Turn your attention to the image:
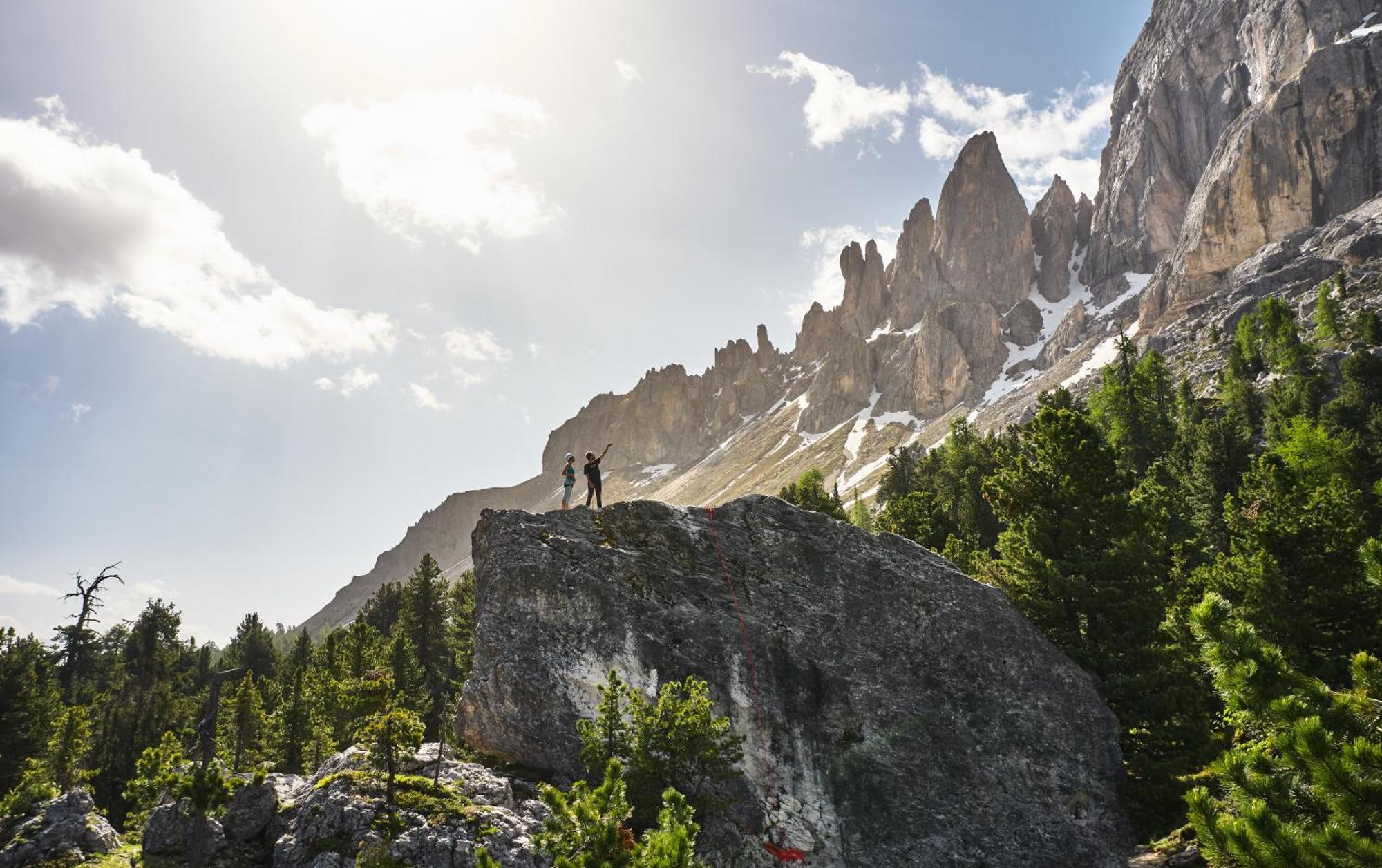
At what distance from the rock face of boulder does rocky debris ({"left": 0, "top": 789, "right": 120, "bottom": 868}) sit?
949cm

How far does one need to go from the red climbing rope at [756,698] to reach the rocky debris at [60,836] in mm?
17792

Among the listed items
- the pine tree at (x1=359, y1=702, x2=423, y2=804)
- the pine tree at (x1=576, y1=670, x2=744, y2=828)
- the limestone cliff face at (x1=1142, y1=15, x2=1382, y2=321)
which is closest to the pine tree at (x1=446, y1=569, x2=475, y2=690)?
the pine tree at (x1=359, y1=702, x2=423, y2=804)

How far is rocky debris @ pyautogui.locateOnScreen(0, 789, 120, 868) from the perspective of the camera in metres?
16.4

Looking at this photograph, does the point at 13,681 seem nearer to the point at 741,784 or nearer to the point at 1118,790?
the point at 741,784

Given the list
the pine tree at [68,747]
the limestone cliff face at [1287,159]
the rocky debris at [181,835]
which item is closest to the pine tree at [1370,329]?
the rocky debris at [181,835]

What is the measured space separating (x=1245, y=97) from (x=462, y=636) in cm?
25300

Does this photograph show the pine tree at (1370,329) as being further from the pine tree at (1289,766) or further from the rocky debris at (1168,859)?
the pine tree at (1289,766)

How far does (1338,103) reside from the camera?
150750mm

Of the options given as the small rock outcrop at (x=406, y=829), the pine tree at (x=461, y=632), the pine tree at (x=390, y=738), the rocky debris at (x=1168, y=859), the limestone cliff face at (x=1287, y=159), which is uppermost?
the limestone cliff face at (x=1287, y=159)

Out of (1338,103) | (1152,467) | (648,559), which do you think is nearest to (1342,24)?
(1338,103)

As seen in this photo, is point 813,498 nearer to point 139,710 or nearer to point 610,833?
point 610,833

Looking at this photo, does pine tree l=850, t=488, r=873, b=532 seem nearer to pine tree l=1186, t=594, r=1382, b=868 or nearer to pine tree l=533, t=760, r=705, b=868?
pine tree l=1186, t=594, r=1382, b=868

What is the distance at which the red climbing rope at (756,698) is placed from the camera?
17.9m

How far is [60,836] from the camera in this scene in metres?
17.1
